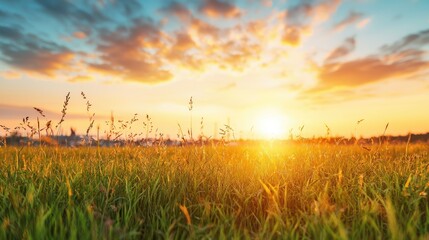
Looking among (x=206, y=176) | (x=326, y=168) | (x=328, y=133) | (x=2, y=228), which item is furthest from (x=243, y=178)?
(x=2, y=228)

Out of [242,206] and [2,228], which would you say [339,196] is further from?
[2,228]

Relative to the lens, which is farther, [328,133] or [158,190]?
[328,133]

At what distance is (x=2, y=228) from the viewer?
9.50 feet

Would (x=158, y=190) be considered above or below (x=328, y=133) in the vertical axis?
below

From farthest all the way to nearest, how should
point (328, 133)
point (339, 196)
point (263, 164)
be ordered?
point (328, 133)
point (263, 164)
point (339, 196)

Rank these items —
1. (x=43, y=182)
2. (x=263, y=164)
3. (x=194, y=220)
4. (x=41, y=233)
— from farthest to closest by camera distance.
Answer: (x=263, y=164) → (x=43, y=182) → (x=194, y=220) → (x=41, y=233)

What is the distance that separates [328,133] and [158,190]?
3.30 meters

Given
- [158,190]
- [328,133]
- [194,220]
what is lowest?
[194,220]

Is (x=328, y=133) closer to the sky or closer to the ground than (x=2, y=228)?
closer to the sky

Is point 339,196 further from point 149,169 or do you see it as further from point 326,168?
point 149,169

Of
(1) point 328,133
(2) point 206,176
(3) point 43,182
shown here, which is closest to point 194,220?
(2) point 206,176

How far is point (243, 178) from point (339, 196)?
4.06ft

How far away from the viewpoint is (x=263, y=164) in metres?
5.41

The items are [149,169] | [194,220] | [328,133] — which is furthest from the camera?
[328,133]
